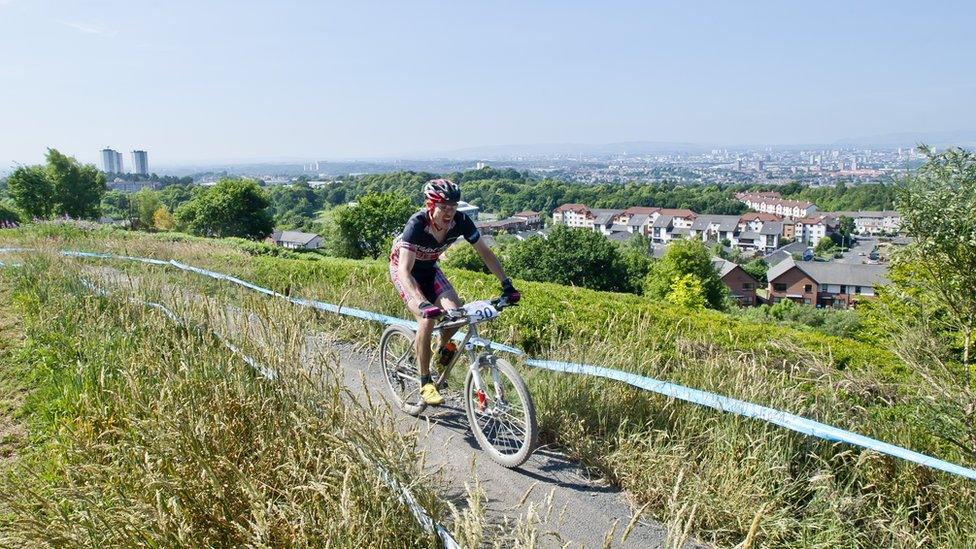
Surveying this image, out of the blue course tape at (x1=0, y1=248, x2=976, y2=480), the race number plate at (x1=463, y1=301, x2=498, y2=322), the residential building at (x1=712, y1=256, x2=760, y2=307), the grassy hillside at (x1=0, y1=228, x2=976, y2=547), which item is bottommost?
the residential building at (x1=712, y1=256, x2=760, y2=307)

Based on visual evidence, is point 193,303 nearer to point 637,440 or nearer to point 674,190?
point 637,440

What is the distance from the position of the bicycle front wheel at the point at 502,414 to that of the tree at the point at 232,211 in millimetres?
63390

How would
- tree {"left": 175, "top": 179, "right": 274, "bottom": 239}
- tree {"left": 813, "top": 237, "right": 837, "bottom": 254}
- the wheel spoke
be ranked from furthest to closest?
tree {"left": 813, "top": 237, "right": 837, "bottom": 254} → tree {"left": 175, "top": 179, "right": 274, "bottom": 239} → the wheel spoke

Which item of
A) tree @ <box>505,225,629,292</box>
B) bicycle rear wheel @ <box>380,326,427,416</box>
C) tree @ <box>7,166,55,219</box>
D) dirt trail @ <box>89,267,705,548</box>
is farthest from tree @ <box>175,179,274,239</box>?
dirt trail @ <box>89,267,705,548</box>

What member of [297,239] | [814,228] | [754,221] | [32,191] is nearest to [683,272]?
[32,191]

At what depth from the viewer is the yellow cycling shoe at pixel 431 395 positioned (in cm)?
475

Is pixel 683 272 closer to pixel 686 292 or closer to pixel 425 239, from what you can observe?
pixel 686 292

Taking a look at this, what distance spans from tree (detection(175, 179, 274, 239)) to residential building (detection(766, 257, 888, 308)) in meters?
58.4

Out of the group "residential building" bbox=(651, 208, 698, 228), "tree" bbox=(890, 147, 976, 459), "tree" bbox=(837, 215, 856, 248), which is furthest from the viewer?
"residential building" bbox=(651, 208, 698, 228)

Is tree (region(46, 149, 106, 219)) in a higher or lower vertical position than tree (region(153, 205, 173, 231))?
higher

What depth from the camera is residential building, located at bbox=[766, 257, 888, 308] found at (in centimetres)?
6719

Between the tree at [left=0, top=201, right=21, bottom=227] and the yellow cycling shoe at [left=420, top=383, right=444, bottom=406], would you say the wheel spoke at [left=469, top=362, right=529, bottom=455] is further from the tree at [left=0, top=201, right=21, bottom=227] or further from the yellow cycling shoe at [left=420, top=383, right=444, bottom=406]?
the tree at [left=0, top=201, right=21, bottom=227]

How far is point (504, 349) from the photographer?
5340 mm

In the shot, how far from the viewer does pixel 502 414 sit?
4352 mm
